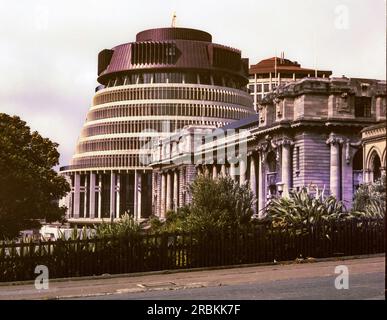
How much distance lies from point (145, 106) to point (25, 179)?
107 m

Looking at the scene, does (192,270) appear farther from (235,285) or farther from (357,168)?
(357,168)

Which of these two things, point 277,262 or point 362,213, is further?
point 362,213

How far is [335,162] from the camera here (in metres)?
72.4

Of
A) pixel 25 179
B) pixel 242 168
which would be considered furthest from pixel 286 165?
pixel 25 179

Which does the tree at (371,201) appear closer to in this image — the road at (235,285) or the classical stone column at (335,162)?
the road at (235,285)

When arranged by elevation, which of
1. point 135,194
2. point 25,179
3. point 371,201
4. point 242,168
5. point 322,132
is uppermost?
point 322,132

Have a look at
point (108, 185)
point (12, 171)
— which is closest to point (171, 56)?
point (108, 185)

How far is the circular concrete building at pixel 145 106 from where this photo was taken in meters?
154

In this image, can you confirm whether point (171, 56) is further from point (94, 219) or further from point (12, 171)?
point (12, 171)

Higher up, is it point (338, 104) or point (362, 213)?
point (338, 104)

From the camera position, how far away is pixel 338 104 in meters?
72.2

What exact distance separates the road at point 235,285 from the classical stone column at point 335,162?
1792 inches

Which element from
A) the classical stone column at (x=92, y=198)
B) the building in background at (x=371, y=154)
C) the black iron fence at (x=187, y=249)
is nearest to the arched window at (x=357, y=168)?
the building in background at (x=371, y=154)
